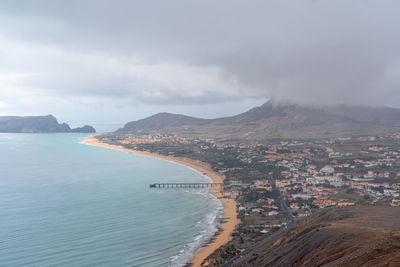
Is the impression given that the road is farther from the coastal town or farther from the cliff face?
the cliff face

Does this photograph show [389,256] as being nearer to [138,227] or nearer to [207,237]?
[207,237]

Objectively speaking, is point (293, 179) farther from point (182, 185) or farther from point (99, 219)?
point (99, 219)

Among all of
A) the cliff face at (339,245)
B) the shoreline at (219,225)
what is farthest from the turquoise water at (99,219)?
the cliff face at (339,245)

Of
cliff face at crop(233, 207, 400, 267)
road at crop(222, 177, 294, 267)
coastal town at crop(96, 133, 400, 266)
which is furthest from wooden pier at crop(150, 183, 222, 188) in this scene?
cliff face at crop(233, 207, 400, 267)

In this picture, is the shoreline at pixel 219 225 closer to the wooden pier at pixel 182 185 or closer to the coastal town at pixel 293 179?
the coastal town at pixel 293 179

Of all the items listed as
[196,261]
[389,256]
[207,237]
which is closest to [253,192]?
[207,237]
